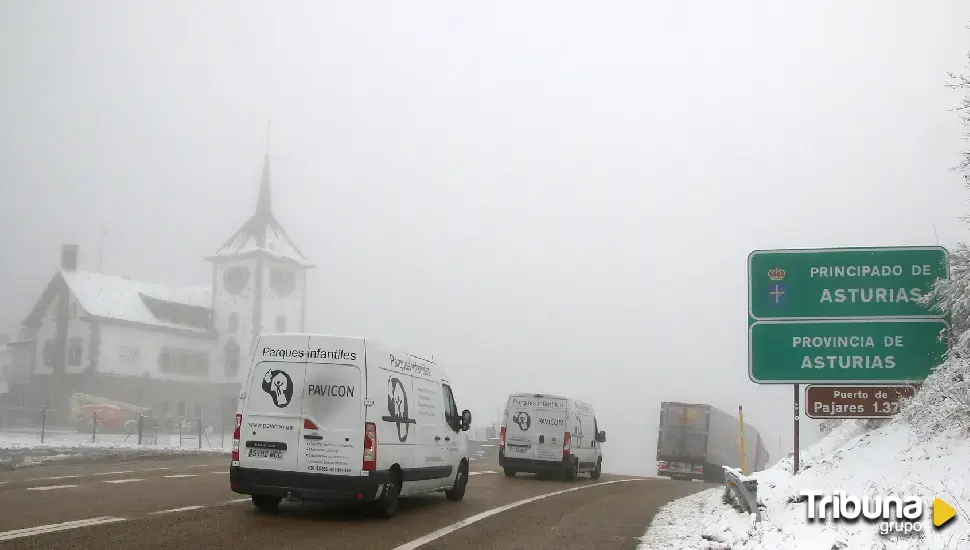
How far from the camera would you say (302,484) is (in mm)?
11711

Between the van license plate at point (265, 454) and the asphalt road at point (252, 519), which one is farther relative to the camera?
the van license plate at point (265, 454)

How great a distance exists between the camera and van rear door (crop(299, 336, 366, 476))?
11797mm

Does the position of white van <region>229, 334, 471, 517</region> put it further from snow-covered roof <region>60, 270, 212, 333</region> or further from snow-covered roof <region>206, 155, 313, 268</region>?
snow-covered roof <region>206, 155, 313, 268</region>

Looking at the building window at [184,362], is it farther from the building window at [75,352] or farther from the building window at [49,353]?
the building window at [49,353]

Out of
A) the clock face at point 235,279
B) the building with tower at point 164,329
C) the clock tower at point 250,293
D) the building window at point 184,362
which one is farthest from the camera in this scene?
the clock face at point 235,279

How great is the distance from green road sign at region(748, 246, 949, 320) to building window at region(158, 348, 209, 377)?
77.0 meters

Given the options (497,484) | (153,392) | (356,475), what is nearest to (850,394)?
(356,475)

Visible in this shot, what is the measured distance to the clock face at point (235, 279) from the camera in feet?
308

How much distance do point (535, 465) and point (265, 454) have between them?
13823 millimetres

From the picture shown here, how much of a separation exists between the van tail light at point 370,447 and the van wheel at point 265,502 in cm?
152

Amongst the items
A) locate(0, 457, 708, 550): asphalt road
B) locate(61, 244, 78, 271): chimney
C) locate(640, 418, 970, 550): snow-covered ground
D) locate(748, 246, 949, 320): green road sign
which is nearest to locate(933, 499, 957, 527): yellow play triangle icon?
locate(640, 418, 970, 550): snow-covered ground

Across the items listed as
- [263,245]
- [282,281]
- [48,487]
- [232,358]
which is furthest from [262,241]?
[48,487]

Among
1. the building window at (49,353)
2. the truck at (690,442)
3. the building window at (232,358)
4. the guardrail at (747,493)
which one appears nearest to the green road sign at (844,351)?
the guardrail at (747,493)

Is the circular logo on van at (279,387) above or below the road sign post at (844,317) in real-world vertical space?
below
